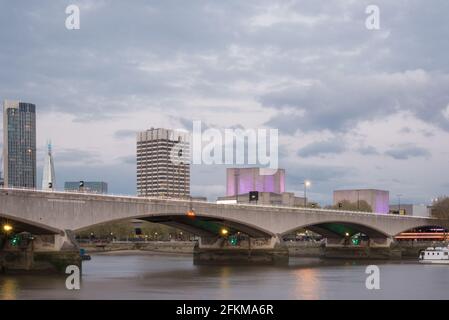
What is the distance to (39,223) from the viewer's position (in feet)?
235

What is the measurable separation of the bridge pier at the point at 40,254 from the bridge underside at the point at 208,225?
23.8 m

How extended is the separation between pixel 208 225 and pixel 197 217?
10.6m

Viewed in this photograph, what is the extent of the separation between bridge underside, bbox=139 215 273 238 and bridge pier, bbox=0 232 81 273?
78.1ft

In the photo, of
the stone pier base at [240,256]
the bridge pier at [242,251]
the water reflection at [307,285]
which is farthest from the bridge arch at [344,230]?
the water reflection at [307,285]

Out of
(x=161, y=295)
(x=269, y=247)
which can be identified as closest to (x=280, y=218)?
(x=269, y=247)

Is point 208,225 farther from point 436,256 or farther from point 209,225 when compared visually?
point 436,256

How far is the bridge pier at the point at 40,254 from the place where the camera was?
240 ft

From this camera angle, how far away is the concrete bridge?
71.8 meters

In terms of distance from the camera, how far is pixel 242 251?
10850cm

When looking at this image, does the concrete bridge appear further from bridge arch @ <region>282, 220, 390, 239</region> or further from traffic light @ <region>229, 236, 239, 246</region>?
traffic light @ <region>229, 236, 239, 246</region>

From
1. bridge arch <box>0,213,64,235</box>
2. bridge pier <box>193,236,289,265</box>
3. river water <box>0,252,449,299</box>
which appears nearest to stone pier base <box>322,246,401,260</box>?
bridge pier <box>193,236,289,265</box>

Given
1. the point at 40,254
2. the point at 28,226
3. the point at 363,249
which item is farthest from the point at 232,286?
the point at 363,249

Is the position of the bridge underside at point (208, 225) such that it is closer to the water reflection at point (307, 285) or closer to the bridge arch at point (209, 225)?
the bridge arch at point (209, 225)
